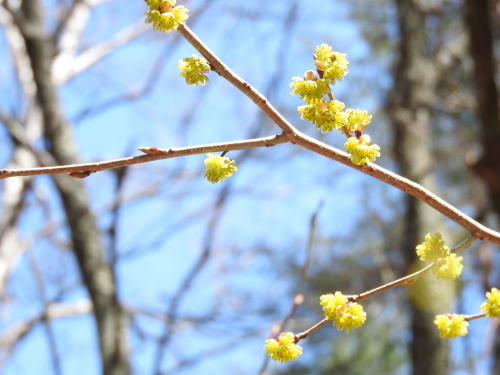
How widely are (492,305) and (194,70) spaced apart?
24.5 inches

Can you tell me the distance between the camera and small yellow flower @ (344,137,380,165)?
923 mm

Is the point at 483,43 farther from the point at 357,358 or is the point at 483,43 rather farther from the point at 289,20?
the point at 357,358

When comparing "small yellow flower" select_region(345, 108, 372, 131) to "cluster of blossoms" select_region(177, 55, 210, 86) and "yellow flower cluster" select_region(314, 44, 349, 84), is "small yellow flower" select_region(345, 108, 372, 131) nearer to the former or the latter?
"yellow flower cluster" select_region(314, 44, 349, 84)

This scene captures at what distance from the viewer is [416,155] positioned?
4.28 metres

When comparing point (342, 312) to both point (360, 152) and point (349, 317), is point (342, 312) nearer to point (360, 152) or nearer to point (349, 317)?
point (349, 317)

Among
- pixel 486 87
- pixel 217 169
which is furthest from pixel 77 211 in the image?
pixel 486 87

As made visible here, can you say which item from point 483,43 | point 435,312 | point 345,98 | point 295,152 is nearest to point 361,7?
point 345,98

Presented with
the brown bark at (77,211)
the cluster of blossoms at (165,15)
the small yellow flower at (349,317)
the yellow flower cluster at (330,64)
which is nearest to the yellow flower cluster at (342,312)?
the small yellow flower at (349,317)

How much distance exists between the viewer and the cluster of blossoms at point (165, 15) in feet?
2.99

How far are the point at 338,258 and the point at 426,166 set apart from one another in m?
2.76

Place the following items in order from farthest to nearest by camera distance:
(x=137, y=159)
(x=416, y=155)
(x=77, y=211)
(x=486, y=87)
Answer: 1. (x=416, y=155)
2. (x=486, y=87)
3. (x=77, y=211)
4. (x=137, y=159)

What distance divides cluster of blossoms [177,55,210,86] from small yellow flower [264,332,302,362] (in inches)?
17.3

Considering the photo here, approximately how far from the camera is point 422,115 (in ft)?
14.8

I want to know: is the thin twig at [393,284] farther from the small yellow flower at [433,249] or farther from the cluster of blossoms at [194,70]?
the cluster of blossoms at [194,70]
